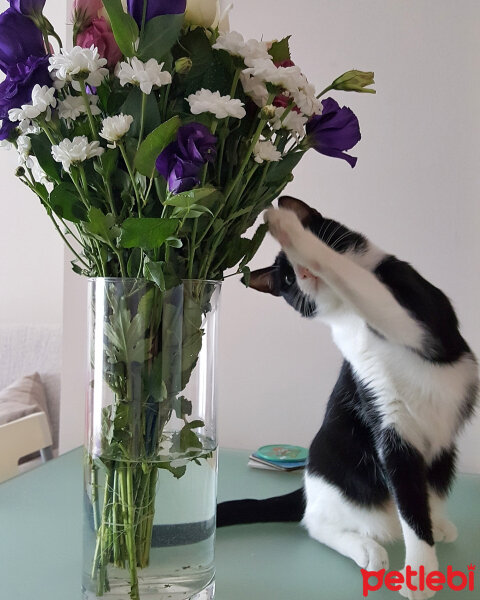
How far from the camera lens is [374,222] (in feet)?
3.82

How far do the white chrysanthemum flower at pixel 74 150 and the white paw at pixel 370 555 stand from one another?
55 cm

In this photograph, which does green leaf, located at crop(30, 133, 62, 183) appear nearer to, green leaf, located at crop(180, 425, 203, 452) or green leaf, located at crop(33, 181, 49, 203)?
green leaf, located at crop(33, 181, 49, 203)

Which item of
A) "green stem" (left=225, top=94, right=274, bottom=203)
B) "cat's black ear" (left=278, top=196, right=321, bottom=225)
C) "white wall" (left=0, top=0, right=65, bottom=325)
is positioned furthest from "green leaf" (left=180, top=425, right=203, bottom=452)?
"white wall" (left=0, top=0, right=65, bottom=325)

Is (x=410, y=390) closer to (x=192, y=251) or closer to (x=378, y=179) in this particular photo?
(x=192, y=251)

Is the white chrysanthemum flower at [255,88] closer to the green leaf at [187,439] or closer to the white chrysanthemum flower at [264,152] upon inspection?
the white chrysanthemum flower at [264,152]

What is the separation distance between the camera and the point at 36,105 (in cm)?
46

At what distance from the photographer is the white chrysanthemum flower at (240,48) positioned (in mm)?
481

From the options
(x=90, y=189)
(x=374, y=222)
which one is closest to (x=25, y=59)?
(x=90, y=189)

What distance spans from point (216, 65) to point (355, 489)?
0.56m

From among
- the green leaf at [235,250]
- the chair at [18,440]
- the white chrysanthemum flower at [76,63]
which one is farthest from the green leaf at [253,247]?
the chair at [18,440]

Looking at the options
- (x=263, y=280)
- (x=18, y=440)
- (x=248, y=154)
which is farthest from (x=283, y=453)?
(x=248, y=154)

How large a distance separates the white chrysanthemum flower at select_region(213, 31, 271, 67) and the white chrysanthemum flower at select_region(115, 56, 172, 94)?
65 millimetres

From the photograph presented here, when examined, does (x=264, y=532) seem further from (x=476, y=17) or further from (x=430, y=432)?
(x=476, y=17)

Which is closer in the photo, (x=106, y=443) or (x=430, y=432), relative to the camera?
(x=106, y=443)
